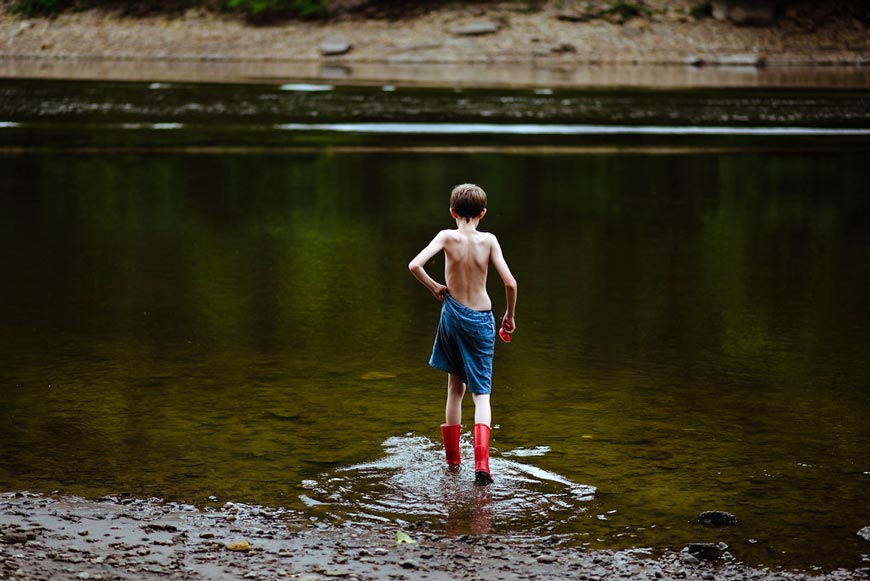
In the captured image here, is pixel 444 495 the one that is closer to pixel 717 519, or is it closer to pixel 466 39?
pixel 717 519

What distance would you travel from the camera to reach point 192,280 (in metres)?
10.0

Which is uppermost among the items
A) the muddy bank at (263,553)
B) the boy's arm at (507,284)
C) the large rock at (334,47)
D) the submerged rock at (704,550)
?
the boy's arm at (507,284)

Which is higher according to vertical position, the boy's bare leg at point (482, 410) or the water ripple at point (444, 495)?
the boy's bare leg at point (482, 410)

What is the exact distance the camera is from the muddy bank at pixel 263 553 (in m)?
4.67

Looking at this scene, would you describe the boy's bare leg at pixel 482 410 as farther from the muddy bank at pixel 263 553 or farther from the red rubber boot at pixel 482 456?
the muddy bank at pixel 263 553

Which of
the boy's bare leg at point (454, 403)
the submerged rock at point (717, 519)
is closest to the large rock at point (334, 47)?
the boy's bare leg at point (454, 403)

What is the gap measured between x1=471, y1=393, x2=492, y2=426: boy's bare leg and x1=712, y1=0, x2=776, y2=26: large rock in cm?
4196

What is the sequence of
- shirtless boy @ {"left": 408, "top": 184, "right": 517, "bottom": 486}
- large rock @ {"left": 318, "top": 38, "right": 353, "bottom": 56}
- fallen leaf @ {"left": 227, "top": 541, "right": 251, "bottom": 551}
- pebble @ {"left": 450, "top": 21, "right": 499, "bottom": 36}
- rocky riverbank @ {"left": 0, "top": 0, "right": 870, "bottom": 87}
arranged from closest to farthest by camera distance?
1. fallen leaf @ {"left": 227, "top": 541, "right": 251, "bottom": 551}
2. shirtless boy @ {"left": 408, "top": 184, "right": 517, "bottom": 486}
3. rocky riverbank @ {"left": 0, "top": 0, "right": 870, "bottom": 87}
4. large rock @ {"left": 318, "top": 38, "right": 353, "bottom": 56}
5. pebble @ {"left": 450, "top": 21, "right": 499, "bottom": 36}

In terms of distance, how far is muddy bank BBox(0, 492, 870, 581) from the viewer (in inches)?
184

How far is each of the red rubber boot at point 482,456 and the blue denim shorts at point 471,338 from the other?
19 cm

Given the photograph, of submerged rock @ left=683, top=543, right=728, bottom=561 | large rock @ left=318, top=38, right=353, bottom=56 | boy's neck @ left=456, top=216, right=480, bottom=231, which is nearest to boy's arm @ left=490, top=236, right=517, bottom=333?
boy's neck @ left=456, top=216, right=480, bottom=231

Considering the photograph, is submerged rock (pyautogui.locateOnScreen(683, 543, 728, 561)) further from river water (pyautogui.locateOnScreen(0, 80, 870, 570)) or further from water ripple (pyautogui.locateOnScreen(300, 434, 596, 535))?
water ripple (pyautogui.locateOnScreen(300, 434, 596, 535))

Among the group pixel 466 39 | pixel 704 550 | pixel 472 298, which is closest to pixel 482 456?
pixel 472 298

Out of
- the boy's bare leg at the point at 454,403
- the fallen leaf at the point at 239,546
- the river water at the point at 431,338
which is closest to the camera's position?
the fallen leaf at the point at 239,546
